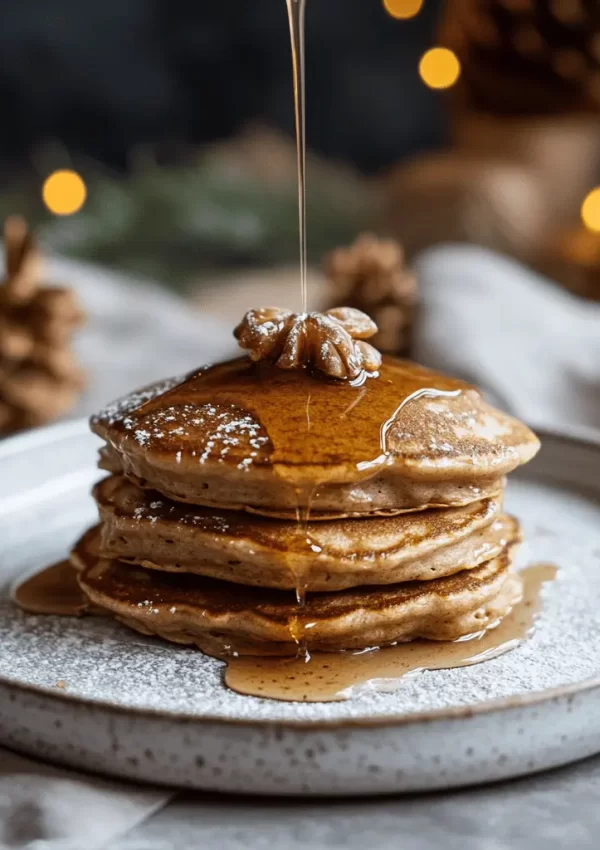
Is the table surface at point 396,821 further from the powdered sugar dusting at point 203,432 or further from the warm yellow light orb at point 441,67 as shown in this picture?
the warm yellow light orb at point 441,67

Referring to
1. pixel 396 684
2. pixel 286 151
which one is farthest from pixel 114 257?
pixel 396 684

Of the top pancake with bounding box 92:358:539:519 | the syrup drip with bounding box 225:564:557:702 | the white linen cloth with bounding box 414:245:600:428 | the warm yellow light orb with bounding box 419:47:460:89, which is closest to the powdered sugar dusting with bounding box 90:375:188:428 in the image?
the top pancake with bounding box 92:358:539:519

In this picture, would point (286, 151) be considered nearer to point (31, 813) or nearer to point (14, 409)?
point (14, 409)

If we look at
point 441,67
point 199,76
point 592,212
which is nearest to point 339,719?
point 592,212

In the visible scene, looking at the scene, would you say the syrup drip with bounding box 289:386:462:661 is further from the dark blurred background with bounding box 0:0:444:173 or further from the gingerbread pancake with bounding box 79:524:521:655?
the dark blurred background with bounding box 0:0:444:173

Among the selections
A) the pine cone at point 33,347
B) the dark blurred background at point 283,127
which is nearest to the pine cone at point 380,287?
the pine cone at point 33,347

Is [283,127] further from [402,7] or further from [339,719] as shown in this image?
[339,719]
